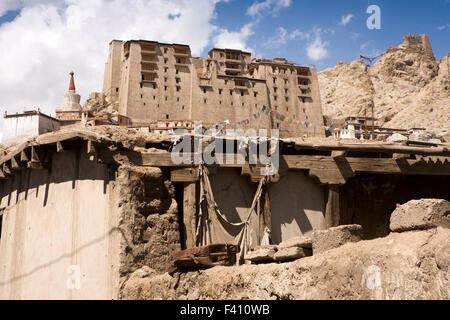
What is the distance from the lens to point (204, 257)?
907 cm

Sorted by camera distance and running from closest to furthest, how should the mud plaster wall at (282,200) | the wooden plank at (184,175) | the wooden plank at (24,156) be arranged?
the wooden plank at (184,175) → the mud plaster wall at (282,200) → the wooden plank at (24,156)

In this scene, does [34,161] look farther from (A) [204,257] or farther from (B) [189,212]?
(A) [204,257]

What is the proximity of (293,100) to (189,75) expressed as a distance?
1416 cm

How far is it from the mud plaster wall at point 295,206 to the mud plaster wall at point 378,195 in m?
1.32

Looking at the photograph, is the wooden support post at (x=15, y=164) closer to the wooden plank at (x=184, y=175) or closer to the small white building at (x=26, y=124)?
the wooden plank at (x=184, y=175)

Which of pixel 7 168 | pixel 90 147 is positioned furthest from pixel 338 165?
pixel 7 168

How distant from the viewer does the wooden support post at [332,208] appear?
12.9m

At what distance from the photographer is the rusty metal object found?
912 cm

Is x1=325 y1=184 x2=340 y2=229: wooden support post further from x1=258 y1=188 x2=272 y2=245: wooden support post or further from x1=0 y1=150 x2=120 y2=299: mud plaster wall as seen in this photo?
x1=0 y1=150 x2=120 y2=299: mud plaster wall

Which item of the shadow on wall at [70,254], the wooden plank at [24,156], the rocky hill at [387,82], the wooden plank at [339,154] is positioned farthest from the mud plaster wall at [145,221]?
the rocky hill at [387,82]

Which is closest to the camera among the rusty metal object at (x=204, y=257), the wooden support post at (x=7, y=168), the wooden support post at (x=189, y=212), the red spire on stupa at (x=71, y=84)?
the rusty metal object at (x=204, y=257)

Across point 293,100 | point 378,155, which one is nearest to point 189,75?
point 293,100

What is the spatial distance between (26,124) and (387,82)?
6670 cm

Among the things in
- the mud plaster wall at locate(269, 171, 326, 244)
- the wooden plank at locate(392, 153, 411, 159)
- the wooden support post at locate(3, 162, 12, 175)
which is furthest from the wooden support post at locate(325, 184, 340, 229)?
the wooden support post at locate(3, 162, 12, 175)
